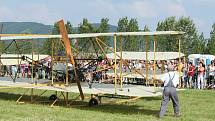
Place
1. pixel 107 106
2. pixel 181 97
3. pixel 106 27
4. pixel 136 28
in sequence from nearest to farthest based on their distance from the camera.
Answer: pixel 107 106 < pixel 181 97 < pixel 106 27 < pixel 136 28

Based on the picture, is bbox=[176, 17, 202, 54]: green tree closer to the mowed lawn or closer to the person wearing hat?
the mowed lawn

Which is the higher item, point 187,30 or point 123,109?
point 187,30

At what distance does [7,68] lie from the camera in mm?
25125

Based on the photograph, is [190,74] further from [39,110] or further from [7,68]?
[39,110]

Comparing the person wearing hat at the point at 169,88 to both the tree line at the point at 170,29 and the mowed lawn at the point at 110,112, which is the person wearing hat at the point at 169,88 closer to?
the mowed lawn at the point at 110,112

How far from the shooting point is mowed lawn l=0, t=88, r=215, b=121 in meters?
12.7

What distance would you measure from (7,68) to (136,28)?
43.0m

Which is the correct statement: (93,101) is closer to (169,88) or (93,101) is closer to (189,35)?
(169,88)

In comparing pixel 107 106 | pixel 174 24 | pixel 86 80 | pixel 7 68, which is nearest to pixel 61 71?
pixel 86 80

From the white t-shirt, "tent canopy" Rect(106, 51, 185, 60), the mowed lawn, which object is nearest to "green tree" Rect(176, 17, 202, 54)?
"tent canopy" Rect(106, 51, 185, 60)

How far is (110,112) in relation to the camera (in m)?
14.3

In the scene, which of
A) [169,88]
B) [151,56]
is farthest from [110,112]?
[151,56]

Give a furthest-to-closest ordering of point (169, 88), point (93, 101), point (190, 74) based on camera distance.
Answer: point (190, 74), point (93, 101), point (169, 88)

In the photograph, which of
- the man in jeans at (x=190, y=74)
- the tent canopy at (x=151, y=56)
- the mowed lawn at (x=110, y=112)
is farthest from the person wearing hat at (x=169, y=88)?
the tent canopy at (x=151, y=56)
